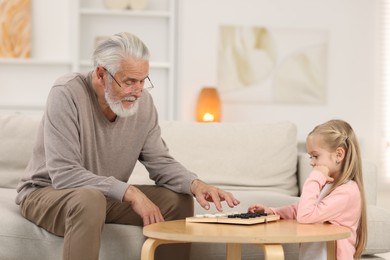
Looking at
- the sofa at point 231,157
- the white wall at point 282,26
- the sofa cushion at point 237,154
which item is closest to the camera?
the sofa at point 231,157

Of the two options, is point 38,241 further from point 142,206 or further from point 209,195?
point 209,195

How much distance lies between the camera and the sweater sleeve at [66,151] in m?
2.75

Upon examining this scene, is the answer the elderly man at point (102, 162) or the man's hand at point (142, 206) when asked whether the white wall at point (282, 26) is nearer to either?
the elderly man at point (102, 162)

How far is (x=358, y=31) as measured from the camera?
6191 mm

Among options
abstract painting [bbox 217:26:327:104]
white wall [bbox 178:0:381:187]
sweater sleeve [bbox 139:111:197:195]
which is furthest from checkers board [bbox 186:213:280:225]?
abstract painting [bbox 217:26:327:104]

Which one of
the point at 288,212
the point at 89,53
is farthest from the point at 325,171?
the point at 89,53

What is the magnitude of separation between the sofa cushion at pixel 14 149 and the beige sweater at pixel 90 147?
76 centimetres

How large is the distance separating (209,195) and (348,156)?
19.4 inches

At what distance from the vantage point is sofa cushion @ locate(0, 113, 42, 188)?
3801 mm

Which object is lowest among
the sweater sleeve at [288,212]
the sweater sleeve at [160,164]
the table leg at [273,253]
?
Result: the table leg at [273,253]

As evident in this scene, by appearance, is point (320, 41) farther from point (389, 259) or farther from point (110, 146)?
point (110, 146)

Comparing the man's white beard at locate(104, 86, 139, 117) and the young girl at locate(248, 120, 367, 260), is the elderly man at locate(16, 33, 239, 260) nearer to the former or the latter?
the man's white beard at locate(104, 86, 139, 117)

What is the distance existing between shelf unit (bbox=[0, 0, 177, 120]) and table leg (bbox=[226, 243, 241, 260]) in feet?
10.7

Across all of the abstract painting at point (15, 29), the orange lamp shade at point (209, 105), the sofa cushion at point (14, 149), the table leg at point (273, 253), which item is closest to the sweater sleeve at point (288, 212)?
the table leg at point (273, 253)
